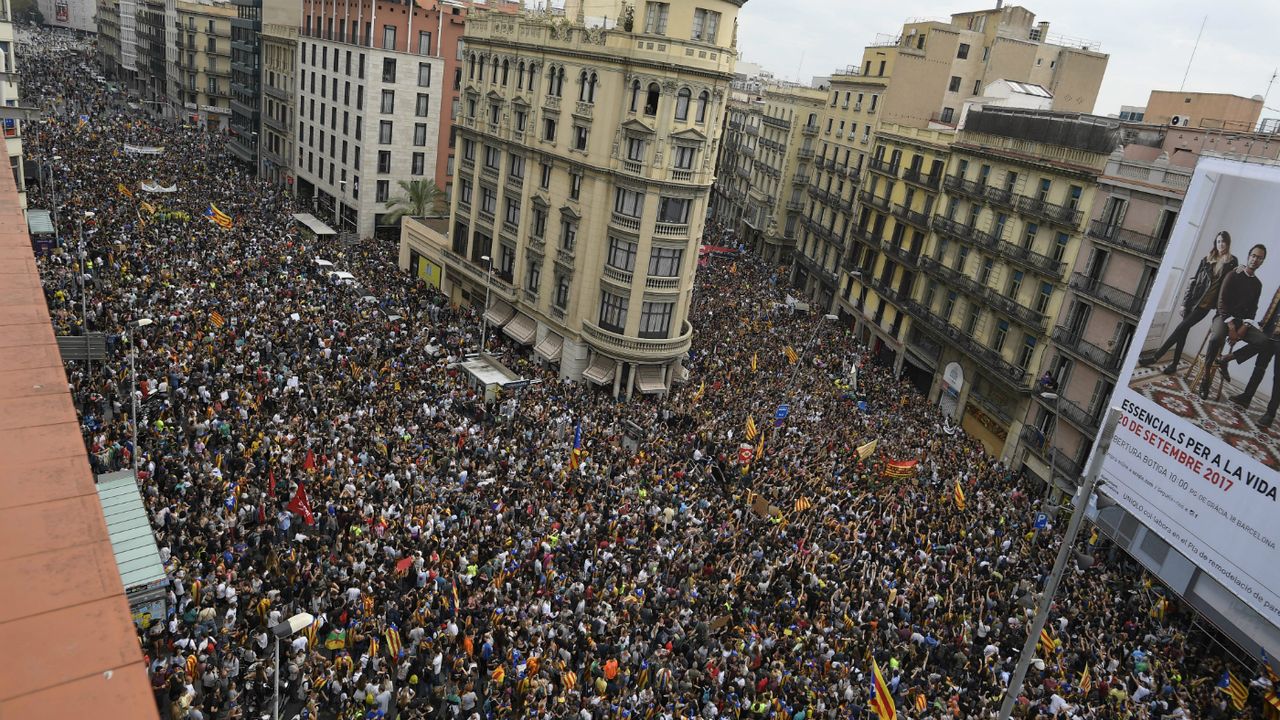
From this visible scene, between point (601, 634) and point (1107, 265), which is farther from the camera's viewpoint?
point (1107, 265)

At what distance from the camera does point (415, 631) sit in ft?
72.1

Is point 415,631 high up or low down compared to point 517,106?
down

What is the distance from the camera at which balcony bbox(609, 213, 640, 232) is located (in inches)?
1649

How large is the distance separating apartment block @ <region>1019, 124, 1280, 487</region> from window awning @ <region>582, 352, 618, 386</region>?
72.6 ft

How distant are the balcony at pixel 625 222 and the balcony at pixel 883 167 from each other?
25.0 metres

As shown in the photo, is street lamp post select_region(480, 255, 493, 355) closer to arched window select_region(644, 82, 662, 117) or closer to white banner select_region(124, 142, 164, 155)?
arched window select_region(644, 82, 662, 117)

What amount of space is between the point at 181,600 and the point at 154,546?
6.44 feet

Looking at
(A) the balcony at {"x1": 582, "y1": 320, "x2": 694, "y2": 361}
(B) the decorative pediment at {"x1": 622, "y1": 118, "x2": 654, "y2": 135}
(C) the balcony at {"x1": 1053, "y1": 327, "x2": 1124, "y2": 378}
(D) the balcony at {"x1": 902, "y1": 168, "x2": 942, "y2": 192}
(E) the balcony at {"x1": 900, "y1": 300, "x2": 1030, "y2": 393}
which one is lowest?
(A) the balcony at {"x1": 582, "y1": 320, "x2": 694, "y2": 361}

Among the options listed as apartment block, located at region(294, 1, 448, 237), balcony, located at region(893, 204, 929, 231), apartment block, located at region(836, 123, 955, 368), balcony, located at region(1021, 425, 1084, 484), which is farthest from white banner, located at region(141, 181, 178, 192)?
balcony, located at region(1021, 425, 1084, 484)

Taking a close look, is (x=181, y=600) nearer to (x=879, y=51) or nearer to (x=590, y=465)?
(x=590, y=465)

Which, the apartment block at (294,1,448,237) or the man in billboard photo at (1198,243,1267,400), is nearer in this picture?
the man in billboard photo at (1198,243,1267,400)

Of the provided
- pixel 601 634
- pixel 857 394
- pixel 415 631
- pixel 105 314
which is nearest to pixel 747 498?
pixel 601 634

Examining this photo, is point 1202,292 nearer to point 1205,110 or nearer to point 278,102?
point 1205,110

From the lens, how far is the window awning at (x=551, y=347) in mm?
46250
